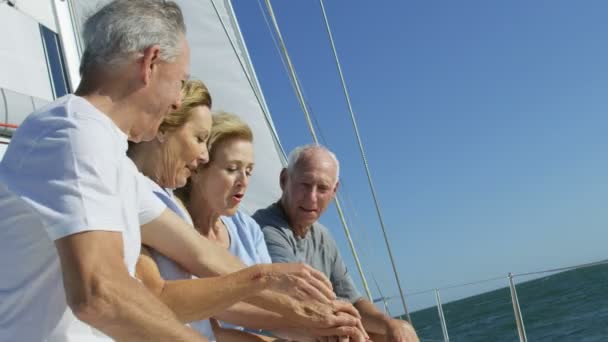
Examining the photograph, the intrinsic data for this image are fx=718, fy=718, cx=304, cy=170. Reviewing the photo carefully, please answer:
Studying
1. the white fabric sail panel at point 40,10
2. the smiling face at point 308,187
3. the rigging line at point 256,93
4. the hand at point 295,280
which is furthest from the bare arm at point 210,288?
the rigging line at point 256,93

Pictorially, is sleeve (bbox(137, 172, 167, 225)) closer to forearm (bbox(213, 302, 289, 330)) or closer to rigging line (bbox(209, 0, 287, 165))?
forearm (bbox(213, 302, 289, 330))

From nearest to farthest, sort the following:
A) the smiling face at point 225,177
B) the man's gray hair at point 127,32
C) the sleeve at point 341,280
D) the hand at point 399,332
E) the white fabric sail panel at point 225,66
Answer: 1. the man's gray hair at point 127,32
2. the smiling face at point 225,177
3. the hand at point 399,332
4. the sleeve at point 341,280
5. the white fabric sail panel at point 225,66

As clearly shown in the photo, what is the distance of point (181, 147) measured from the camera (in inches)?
55.9

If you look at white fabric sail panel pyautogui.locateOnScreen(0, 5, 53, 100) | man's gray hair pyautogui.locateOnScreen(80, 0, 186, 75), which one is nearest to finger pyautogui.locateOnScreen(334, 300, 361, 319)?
man's gray hair pyautogui.locateOnScreen(80, 0, 186, 75)

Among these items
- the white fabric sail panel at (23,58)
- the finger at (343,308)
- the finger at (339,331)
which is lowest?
the finger at (339,331)

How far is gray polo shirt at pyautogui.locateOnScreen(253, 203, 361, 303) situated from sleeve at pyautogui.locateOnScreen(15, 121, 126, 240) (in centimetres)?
116

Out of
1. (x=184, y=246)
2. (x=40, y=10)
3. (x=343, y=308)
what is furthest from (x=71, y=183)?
(x=40, y=10)

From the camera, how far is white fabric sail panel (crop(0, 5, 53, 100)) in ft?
6.40

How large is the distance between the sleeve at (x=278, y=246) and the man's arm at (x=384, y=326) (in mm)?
241

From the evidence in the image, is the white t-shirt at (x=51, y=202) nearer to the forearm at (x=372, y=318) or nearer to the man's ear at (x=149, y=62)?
the man's ear at (x=149, y=62)

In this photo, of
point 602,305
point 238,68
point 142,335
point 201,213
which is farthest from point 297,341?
point 602,305

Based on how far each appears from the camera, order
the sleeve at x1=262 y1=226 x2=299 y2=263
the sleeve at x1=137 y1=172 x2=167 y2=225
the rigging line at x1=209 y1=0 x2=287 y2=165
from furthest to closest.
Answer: the rigging line at x1=209 y1=0 x2=287 y2=165, the sleeve at x1=262 y1=226 x2=299 y2=263, the sleeve at x1=137 y1=172 x2=167 y2=225

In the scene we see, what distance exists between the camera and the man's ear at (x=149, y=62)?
94cm

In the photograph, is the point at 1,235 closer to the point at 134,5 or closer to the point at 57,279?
the point at 57,279
